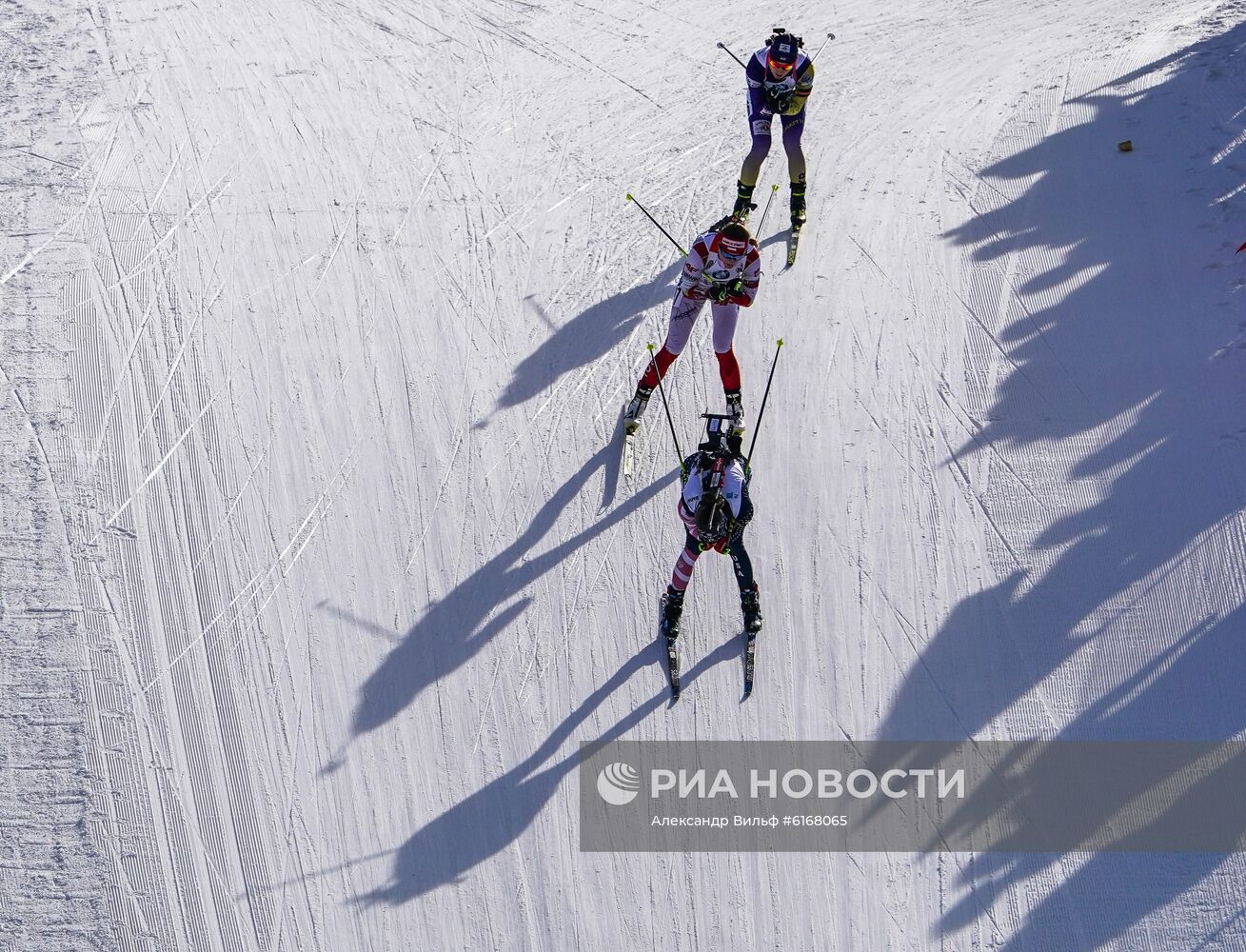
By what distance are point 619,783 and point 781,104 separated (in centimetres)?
589

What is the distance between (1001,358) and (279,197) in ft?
22.7

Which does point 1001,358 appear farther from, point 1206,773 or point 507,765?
point 507,765

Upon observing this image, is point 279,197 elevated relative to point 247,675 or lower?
elevated

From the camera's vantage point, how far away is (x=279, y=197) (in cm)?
1052

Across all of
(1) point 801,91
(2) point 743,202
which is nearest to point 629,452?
(2) point 743,202

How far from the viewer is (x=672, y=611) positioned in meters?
7.83

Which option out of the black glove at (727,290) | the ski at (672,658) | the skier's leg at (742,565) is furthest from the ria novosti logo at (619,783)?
the black glove at (727,290)

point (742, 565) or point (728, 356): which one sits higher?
point (728, 356)

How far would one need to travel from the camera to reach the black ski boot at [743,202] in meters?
10.1

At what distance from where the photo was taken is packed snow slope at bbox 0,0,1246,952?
7207mm

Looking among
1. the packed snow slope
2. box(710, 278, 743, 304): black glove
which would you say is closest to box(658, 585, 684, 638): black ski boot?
the packed snow slope

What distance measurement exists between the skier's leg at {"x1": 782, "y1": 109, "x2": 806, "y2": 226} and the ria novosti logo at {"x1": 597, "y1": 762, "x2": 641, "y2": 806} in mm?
5404

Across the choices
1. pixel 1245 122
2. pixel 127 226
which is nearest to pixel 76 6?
pixel 127 226

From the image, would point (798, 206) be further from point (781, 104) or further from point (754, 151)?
point (781, 104)
